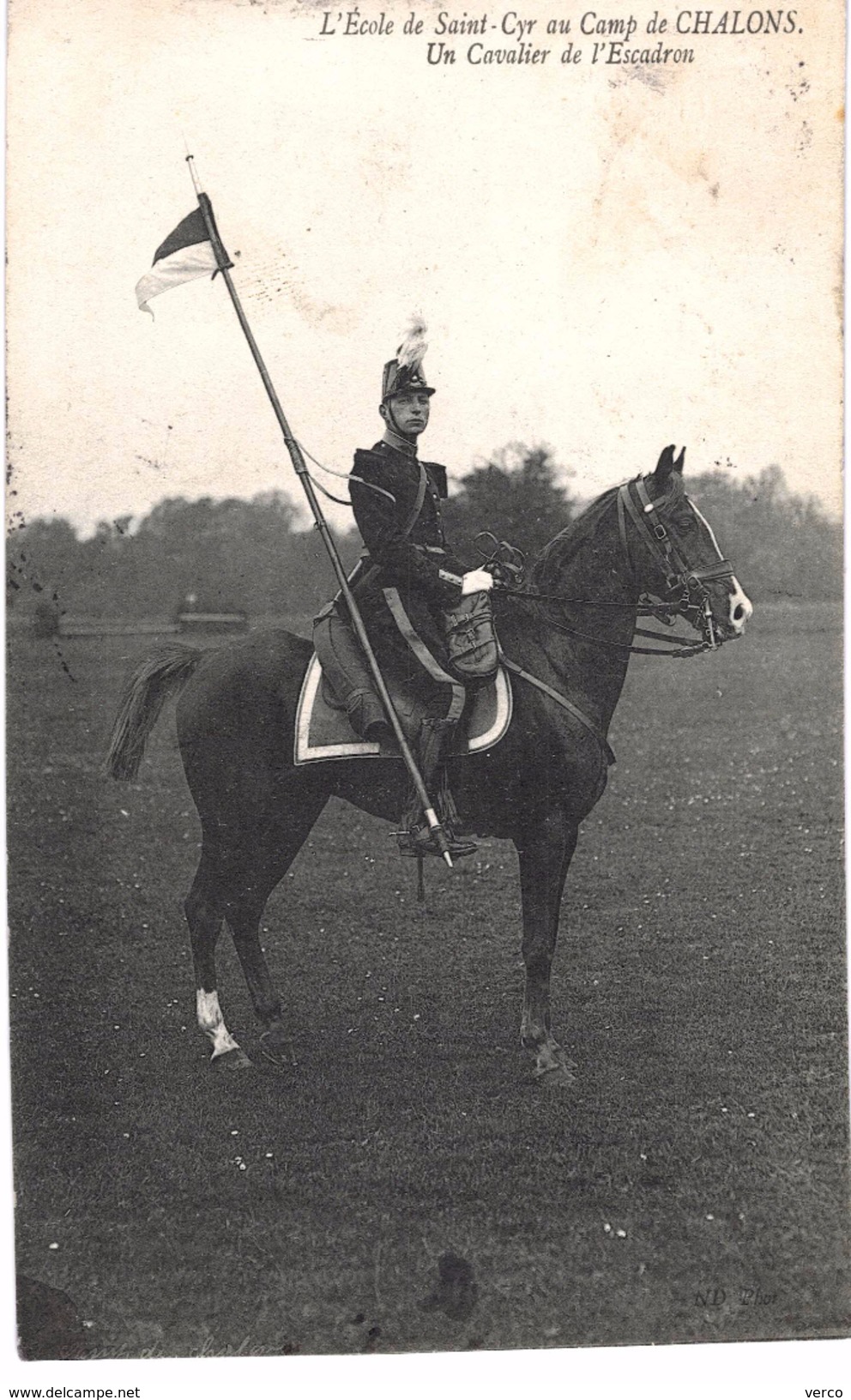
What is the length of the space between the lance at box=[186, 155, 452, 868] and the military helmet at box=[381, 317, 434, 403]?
548 mm

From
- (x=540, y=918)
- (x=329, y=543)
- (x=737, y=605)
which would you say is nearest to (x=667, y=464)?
(x=737, y=605)

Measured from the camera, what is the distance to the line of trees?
6070mm

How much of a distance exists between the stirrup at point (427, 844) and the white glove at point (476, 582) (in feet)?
3.83

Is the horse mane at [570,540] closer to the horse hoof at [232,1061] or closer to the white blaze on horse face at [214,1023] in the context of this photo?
the white blaze on horse face at [214,1023]

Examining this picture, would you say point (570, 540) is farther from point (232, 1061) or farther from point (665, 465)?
point (232, 1061)

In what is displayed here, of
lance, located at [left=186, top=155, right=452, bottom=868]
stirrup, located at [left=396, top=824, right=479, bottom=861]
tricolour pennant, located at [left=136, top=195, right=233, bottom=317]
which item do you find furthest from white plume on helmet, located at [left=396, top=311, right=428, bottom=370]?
stirrup, located at [left=396, top=824, right=479, bottom=861]

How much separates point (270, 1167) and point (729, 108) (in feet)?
19.2

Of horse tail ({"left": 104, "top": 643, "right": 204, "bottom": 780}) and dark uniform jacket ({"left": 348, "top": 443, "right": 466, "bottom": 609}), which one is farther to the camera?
horse tail ({"left": 104, "top": 643, "right": 204, "bottom": 780})

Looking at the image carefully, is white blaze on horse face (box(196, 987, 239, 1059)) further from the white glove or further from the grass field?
the white glove

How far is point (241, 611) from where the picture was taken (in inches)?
249

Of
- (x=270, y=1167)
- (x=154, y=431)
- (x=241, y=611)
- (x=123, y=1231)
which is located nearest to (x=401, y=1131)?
(x=270, y=1167)

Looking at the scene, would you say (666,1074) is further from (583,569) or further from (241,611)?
(241,611)

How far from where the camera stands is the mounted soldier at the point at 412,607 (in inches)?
226

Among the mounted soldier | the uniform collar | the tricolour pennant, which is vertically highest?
the tricolour pennant
